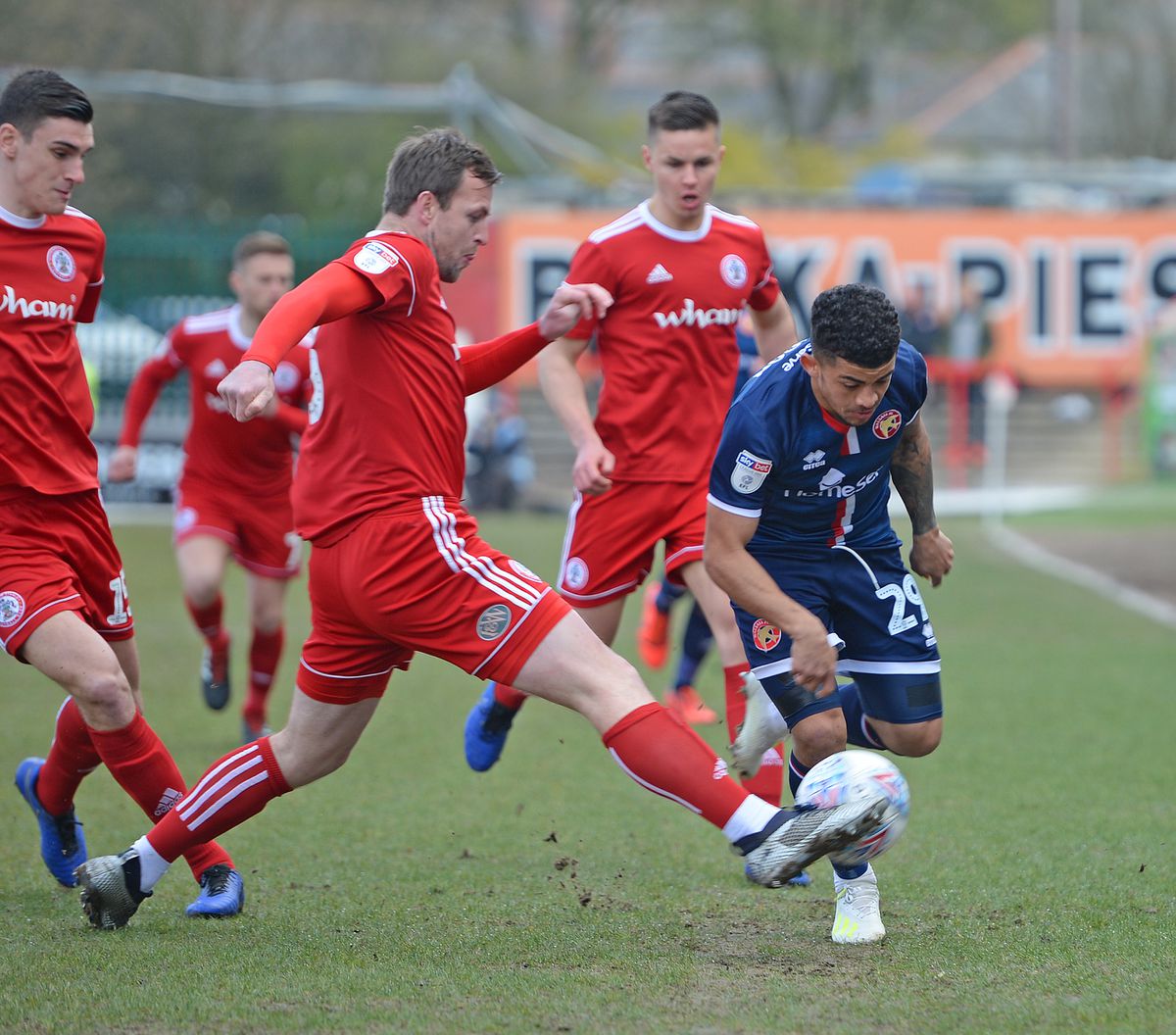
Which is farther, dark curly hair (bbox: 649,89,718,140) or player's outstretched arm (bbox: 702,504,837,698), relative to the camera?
dark curly hair (bbox: 649,89,718,140)

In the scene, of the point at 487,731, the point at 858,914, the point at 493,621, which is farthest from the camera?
the point at 487,731

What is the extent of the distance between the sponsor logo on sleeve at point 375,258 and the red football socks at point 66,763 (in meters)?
1.83

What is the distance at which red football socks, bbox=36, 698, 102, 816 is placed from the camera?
5.20 meters

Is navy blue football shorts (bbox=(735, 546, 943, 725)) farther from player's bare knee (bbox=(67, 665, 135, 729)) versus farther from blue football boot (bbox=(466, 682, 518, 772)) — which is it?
player's bare knee (bbox=(67, 665, 135, 729))

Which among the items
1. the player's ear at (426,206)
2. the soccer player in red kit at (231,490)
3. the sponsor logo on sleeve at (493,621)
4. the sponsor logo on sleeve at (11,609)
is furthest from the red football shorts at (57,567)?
the soccer player in red kit at (231,490)

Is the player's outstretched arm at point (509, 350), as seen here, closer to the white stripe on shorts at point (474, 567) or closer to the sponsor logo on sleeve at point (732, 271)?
the white stripe on shorts at point (474, 567)

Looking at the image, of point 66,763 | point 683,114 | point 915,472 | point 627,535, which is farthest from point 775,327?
point 66,763

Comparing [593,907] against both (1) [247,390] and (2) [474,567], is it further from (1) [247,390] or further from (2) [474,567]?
(1) [247,390]

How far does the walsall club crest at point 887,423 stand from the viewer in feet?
15.4

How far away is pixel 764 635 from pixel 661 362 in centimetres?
175

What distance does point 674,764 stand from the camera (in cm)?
418

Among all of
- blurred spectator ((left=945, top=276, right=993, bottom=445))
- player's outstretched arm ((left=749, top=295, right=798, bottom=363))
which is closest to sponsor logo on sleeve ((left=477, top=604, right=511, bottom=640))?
player's outstretched arm ((left=749, top=295, right=798, bottom=363))

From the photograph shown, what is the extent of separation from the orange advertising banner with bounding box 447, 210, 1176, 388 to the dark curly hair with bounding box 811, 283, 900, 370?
854 inches

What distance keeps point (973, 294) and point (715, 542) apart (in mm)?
21930
